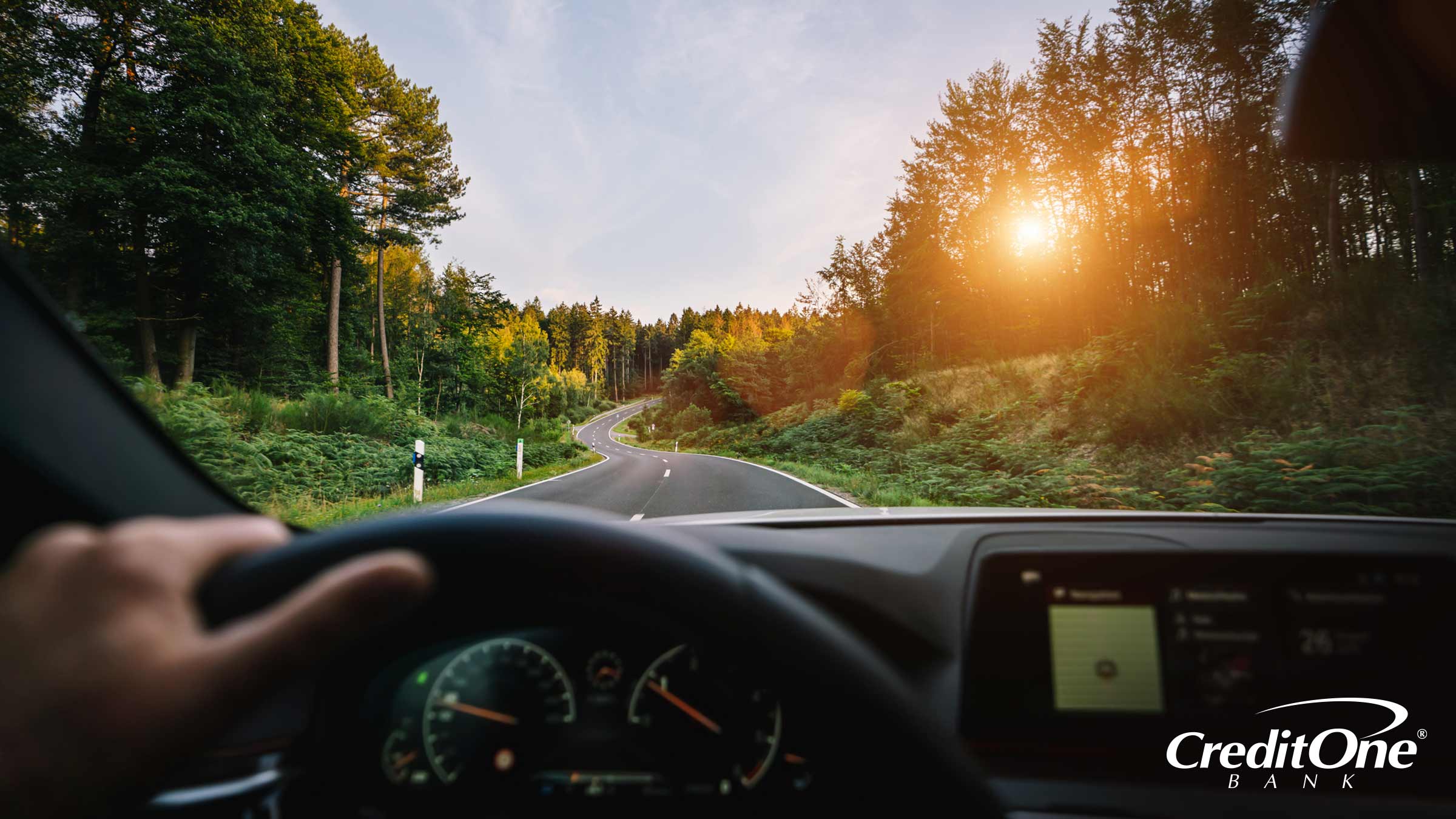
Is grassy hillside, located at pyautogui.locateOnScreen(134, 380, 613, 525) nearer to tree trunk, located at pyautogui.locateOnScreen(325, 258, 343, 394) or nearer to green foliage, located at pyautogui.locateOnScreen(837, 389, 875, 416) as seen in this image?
tree trunk, located at pyautogui.locateOnScreen(325, 258, 343, 394)

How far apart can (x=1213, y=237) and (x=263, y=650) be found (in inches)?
914

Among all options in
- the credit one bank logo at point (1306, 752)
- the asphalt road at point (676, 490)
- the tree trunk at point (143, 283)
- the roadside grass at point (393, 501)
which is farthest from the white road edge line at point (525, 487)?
the credit one bank logo at point (1306, 752)

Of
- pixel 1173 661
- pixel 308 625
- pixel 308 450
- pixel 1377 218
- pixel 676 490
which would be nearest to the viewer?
pixel 308 625

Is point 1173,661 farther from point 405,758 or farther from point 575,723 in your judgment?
point 405,758

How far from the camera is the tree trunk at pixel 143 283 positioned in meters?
2.49

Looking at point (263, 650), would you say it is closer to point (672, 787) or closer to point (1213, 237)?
point (672, 787)

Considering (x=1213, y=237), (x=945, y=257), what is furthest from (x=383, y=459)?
(x=945, y=257)

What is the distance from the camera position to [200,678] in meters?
0.64

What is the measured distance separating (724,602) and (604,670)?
0.61m

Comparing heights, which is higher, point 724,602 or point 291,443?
point 291,443

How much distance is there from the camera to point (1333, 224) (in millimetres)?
11391

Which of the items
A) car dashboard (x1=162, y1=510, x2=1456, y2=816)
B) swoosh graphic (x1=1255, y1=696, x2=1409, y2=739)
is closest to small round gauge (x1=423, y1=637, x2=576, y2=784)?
car dashboard (x1=162, y1=510, x2=1456, y2=816)

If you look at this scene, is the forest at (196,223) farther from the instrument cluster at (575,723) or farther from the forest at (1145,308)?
the forest at (1145,308)

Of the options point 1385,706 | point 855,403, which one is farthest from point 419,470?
point 855,403
